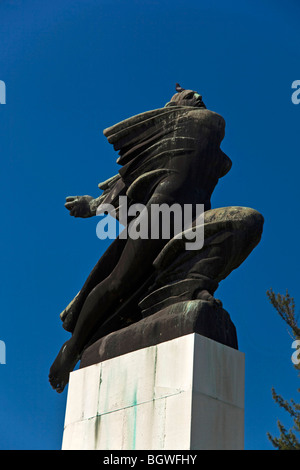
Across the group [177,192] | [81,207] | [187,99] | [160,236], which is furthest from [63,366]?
[187,99]

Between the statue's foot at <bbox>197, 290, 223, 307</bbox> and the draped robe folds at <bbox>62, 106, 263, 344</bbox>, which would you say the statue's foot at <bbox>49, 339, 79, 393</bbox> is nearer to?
the draped robe folds at <bbox>62, 106, 263, 344</bbox>

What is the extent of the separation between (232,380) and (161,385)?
503mm

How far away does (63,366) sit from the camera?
23.6 feet

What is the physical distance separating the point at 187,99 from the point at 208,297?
A: 2111mm

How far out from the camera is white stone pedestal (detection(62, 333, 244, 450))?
5.34 metres

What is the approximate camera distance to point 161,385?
18.5 feet

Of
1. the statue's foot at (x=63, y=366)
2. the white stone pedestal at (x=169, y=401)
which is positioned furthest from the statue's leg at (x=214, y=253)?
the statue's foot at (x=63, y=366)

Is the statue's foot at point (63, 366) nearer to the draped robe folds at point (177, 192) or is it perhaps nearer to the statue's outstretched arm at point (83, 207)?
the draped robe folds at point (177, 192)

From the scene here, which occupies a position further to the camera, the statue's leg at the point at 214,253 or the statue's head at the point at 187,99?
the statue's head at the point at 187,99

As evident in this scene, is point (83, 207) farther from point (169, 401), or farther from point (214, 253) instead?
point (169, 401)

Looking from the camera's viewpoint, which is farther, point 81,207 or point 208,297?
point 81,207

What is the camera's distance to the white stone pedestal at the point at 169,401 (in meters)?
5.34
